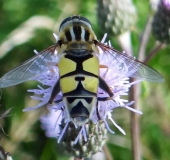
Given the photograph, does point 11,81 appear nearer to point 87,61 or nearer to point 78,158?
point 87,61

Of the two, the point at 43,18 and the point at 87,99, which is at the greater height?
the point at 43,18

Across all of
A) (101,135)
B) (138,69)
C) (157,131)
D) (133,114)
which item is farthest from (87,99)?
(157,131)

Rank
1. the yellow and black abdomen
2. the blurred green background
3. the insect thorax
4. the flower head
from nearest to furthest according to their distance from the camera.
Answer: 1. the yellow and black abdomen
2. the insect thorax
3. the flower head
4. the blurred green background

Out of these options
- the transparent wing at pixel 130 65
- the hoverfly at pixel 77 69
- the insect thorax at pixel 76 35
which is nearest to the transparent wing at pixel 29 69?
the hoverfly at pixel 77 69

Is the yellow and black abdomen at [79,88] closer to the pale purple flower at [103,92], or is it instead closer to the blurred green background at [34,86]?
the pale purple flower at [103,92]

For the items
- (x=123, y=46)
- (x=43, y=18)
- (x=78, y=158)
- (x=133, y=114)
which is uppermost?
(x=43, y=18)

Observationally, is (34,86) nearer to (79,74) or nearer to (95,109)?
(95,109)

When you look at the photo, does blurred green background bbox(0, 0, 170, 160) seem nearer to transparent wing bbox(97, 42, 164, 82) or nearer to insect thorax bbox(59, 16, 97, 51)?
transparent wing bbox(97, 42, 164, 82)

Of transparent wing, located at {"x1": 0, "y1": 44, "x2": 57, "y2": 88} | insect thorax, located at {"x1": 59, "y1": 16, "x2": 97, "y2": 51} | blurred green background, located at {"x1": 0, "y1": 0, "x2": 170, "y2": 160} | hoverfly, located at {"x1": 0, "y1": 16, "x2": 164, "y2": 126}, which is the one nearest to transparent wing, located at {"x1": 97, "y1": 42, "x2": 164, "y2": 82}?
hoverfly, located at {"x1": 0, "y1": 16, "x2": 164, "y2": 126}
